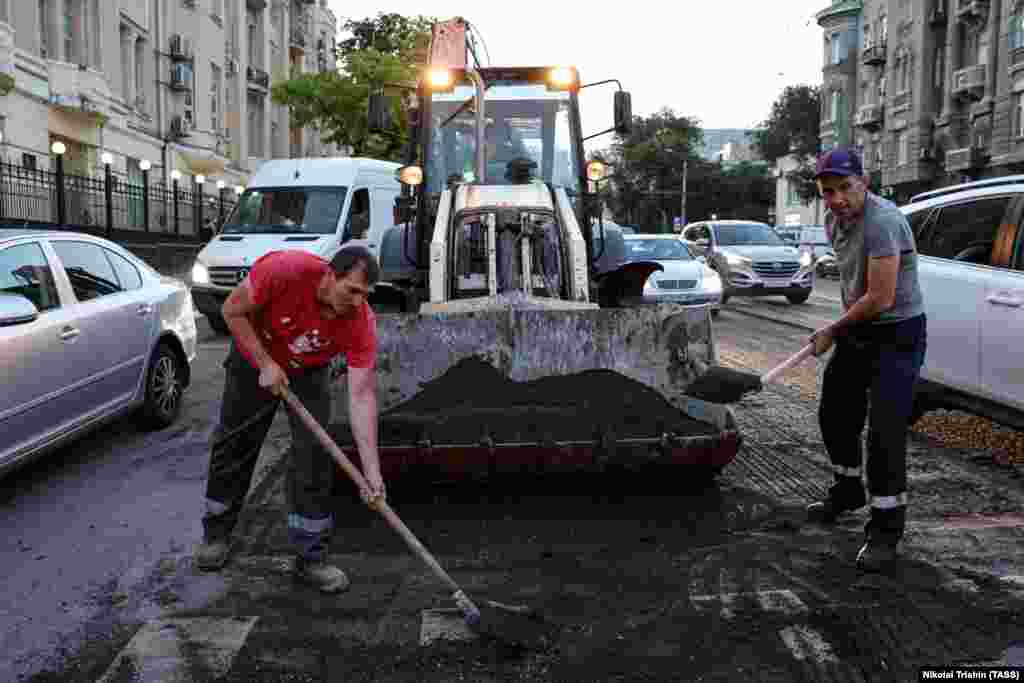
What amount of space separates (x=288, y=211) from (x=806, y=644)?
43.2ft

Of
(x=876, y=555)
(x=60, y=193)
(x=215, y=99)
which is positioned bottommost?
(x=876, y=555)

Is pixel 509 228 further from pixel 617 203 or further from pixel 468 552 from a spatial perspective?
pixel 617 203

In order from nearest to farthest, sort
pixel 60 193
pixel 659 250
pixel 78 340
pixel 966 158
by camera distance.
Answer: pixel 78 340
pixel 659 250
pixel 60 193
pixel 966 158

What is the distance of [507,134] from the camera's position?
941 centimetres

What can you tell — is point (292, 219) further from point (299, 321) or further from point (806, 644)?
point (806, 644)

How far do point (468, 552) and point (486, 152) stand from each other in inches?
195

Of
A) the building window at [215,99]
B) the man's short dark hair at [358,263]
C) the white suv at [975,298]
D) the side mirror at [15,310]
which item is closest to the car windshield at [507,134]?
the white suv at [975,298]

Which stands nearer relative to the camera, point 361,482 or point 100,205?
point 361,482

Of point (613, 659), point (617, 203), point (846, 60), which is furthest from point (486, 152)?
point (617, 203)

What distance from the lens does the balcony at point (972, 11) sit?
3956 centimetres

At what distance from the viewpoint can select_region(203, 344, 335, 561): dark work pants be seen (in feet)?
15.6

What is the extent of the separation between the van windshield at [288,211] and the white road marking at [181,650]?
11748 millimetres

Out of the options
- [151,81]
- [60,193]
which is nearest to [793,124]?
[151,81]

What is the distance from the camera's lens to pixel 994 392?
253 inches
